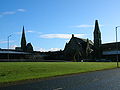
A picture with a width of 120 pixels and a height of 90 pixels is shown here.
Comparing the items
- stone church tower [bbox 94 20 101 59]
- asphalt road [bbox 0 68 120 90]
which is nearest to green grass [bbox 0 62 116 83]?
asphalt road [bbox 0 68 120 90]

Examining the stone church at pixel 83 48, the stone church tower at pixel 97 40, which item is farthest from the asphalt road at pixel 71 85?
the stone church tower at pixel 97 40

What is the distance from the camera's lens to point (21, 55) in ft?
440

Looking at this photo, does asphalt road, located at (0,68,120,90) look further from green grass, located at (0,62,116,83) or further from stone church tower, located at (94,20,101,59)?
stone church tower, located at (94,20,101,59)

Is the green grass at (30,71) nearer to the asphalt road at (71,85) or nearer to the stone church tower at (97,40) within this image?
the asphalt road at (71,85)

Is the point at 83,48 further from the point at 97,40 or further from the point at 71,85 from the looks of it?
the point at 71,85

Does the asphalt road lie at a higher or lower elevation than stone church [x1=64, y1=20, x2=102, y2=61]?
lower

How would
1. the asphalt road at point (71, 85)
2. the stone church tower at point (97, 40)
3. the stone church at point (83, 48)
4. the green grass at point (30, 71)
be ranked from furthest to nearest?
the stone church tower at point (97, 40), the stone church at point (83, 48), the green grass at point (30, 71), the asphalt road at point (71, 85)

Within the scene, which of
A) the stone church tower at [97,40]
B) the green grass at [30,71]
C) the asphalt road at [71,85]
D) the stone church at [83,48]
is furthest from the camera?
the stone church tower at [97,40]

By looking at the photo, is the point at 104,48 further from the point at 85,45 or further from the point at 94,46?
the point at 85,45

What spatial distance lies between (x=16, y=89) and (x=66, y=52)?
4910 inches

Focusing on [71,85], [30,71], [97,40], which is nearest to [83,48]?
[97,40]

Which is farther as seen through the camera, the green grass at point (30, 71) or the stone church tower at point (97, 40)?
the stone church tower at point (97, 40)

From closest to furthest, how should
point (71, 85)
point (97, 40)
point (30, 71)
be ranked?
point (71, 85), point (30, 71), point (97, 40)

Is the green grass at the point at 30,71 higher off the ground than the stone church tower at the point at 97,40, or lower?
lower
